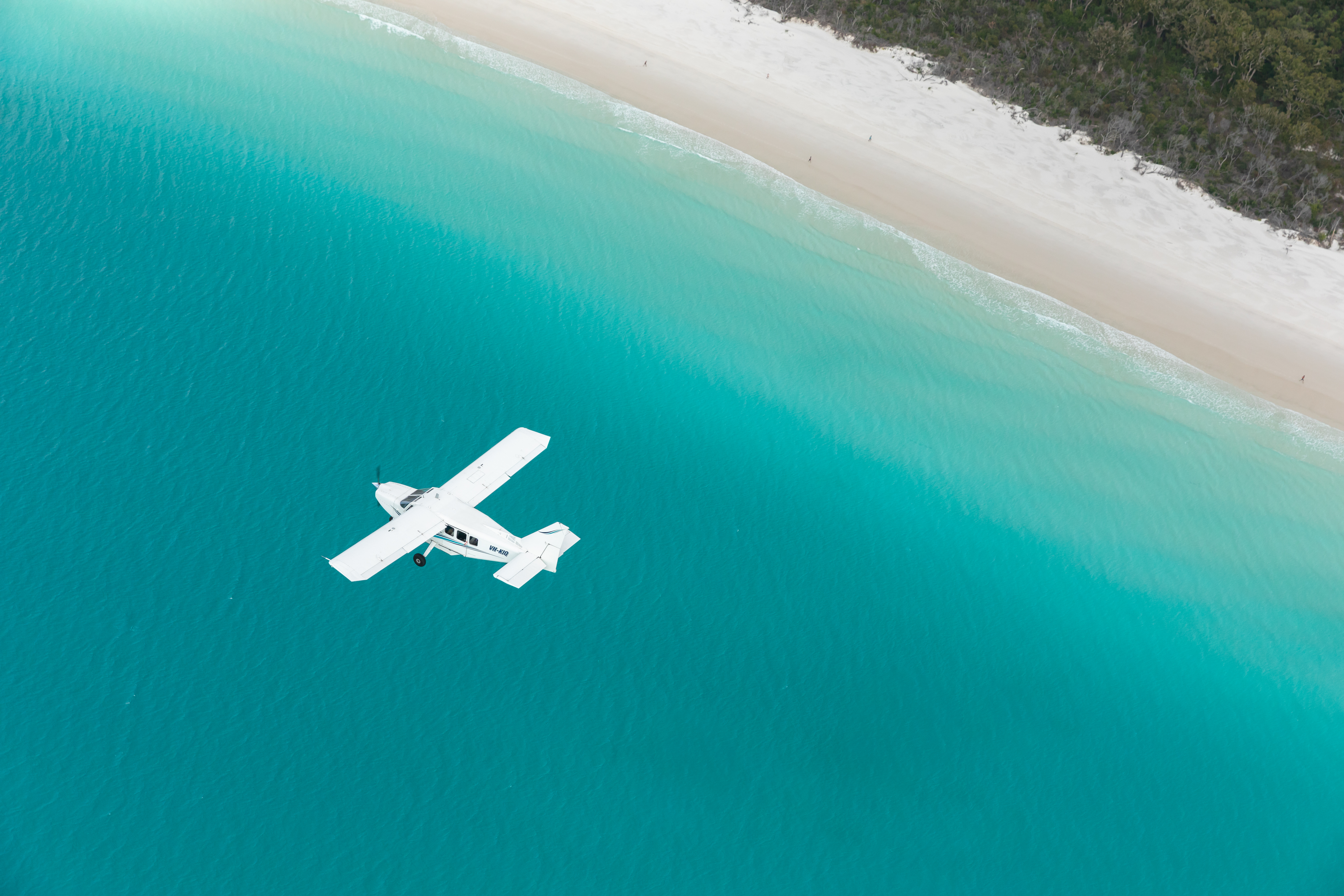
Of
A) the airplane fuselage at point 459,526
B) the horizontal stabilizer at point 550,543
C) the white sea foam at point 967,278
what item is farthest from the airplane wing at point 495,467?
the white sea foam at point 967,278

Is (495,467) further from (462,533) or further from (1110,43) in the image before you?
(1110,43)

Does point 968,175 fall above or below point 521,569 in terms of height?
above

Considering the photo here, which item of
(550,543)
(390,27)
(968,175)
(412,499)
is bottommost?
(412,499)

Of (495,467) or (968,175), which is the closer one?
(495,467)

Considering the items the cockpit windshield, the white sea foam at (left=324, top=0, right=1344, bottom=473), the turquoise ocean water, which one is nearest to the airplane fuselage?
the cockpit windshield

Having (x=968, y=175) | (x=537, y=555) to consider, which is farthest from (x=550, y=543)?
(x=968, y=175)

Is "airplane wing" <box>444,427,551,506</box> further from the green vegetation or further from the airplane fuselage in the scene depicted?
the green vegetation

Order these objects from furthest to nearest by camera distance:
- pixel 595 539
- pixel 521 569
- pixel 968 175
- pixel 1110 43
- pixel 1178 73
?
pixel 1110 43 < pixel 1178 73 < pixel 968 175 < pixel 595 539 < pixel 521 569
